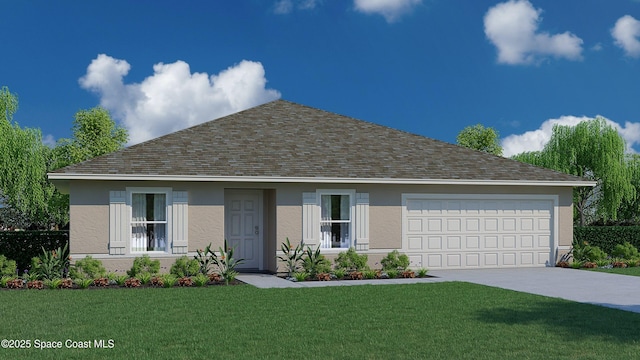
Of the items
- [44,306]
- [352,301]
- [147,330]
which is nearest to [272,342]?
[147,330]

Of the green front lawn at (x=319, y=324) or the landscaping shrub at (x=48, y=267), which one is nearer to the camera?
the green front lawn at (x=319, y=324)

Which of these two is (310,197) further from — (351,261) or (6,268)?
(6,268)

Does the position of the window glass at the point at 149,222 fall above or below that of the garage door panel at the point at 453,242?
above

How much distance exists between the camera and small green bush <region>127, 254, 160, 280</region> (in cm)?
1655

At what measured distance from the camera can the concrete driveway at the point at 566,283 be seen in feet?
43.6

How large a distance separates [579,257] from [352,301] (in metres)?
11.2

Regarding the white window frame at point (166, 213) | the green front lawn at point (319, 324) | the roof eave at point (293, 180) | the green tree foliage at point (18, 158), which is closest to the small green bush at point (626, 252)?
the roof eave at point (293, 180)

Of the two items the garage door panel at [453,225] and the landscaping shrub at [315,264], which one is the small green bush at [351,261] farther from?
the garage door panel at [453,225]

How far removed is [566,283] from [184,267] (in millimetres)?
9130

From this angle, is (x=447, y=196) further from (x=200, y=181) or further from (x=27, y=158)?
(x=27, y=158)

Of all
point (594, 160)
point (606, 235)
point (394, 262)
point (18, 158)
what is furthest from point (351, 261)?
point (594, 160)

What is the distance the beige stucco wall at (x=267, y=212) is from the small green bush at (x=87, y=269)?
0.74 m

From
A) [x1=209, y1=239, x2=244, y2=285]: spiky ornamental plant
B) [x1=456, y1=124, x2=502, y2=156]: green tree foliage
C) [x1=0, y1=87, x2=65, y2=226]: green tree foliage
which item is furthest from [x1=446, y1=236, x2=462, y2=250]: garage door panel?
[x1=456, y1=124, x2=502, y2=156]: green tree foliage

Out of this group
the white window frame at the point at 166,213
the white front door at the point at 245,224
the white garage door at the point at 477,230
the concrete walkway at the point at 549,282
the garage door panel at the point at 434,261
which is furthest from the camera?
the garage door panel at the point at 434,261
